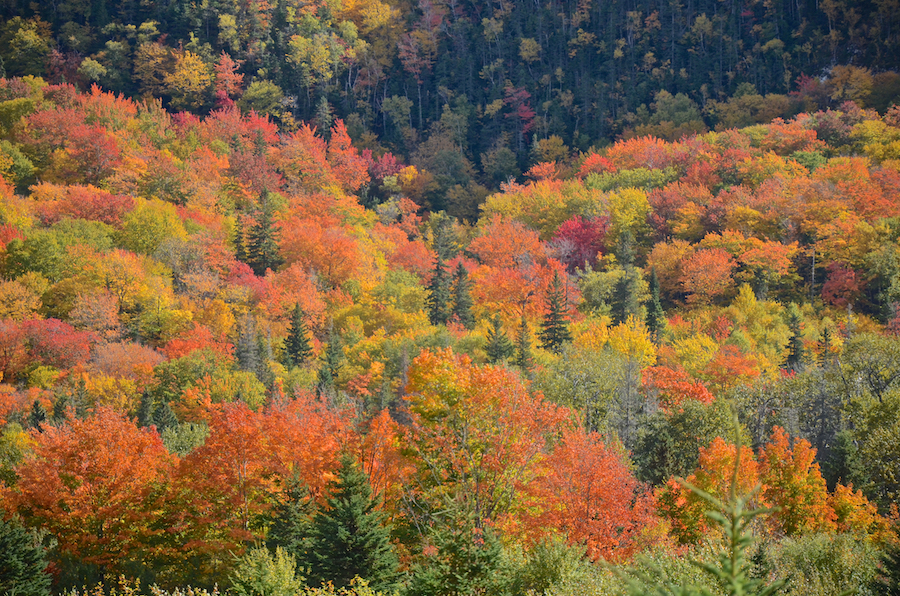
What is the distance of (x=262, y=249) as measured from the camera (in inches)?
3162

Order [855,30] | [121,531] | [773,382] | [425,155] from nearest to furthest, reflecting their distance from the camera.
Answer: [121,531]
[773,382]
[855,30]
[425,155]

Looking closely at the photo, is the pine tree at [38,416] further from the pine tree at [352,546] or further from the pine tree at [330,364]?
the pine tree at [352,546]

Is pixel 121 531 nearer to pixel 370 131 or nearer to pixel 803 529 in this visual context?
pixel 803 529

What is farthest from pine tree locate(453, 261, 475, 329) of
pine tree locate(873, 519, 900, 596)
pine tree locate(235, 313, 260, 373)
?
pine tree locate(873, 519, 900, 596)

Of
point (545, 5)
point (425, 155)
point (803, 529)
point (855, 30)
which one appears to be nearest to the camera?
point (803, 529)

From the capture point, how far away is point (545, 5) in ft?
416

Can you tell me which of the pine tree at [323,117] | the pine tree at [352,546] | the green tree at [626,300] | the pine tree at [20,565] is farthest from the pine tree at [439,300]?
the pine tree at [323,117]

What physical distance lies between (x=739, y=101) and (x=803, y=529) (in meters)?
→ 85.0

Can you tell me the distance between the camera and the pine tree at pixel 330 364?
59750mm

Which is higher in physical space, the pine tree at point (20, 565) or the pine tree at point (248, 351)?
the pine tree at point (20, 565)

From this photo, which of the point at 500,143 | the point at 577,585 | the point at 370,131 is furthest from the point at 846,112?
the point at 577,585

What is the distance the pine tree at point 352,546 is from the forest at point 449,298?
11cm

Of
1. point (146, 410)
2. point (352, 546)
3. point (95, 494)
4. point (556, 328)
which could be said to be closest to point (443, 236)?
point (556, 328)

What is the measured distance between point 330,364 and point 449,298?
13.8 m
